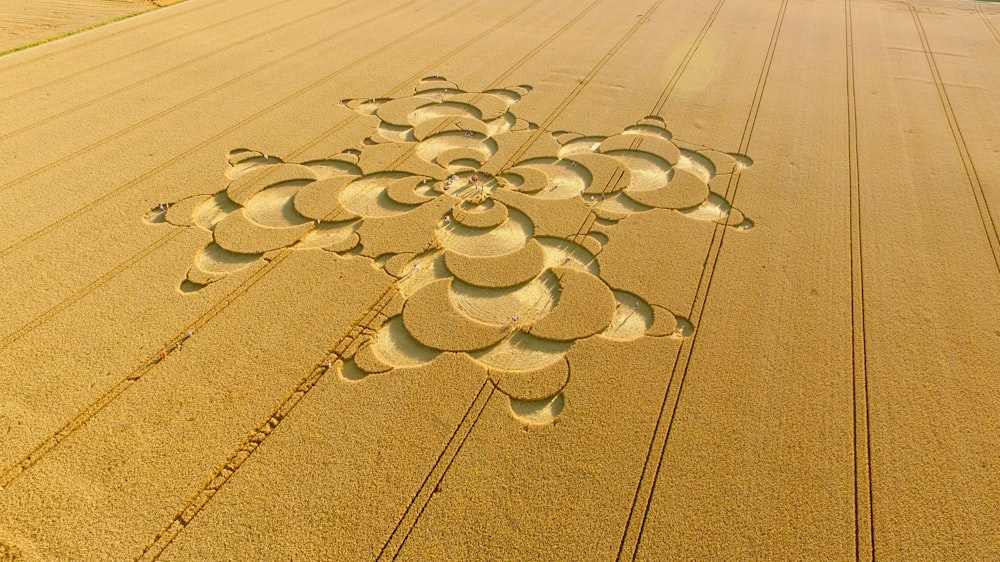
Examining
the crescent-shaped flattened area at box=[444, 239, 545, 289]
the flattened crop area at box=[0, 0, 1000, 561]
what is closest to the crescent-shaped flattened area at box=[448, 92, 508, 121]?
the flattened crop area at box=[0, 0, 1000, 561]

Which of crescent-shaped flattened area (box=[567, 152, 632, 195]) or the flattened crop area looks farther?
crescent-shaped flattened area (box=[567, 152, 632, 195])

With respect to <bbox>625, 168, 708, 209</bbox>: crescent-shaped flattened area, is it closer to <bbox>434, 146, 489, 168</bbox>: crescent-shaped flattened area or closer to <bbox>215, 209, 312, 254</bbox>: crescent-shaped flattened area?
<bbox>434, 146, 489, 168</bbox>: crescent-shaped flattened area

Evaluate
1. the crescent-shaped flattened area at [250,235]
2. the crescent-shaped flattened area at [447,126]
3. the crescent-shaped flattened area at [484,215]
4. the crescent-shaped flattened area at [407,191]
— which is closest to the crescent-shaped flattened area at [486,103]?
the crescent-shaped flattened area at [447,126]

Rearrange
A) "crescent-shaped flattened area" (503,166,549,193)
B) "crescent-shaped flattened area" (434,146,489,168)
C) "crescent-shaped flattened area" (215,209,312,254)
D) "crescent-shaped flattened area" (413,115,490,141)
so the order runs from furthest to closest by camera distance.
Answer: "crescent-shaped flattened area" (413,115,490,141)
"crescent-shaped flattened area" (434,146,489,168)
"crescent-shaped flattened area" (503,166,549,193)
"crescent-shaped flattened area" (215,209,312,254)

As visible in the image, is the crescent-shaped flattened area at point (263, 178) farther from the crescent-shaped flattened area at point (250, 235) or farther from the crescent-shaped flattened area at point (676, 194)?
the crescent-shaped flattened area at point (676, 194)

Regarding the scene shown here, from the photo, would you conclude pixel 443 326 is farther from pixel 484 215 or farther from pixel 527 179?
pixel 527 179

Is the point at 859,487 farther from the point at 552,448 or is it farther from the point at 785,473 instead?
the point at 552,448

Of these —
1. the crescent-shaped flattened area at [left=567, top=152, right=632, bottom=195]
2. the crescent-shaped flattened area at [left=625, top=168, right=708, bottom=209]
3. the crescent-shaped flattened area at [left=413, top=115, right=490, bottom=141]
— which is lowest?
the crescent-shaped flattened area at [left=625, top=168, right=708, bottom=209]

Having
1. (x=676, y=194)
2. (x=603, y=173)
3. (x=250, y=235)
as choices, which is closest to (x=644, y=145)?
(x=603, y=173)
